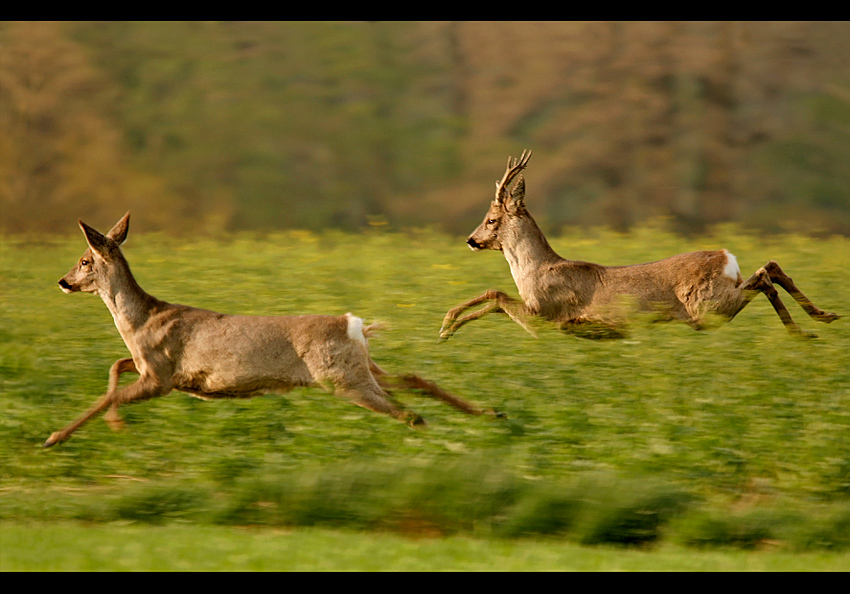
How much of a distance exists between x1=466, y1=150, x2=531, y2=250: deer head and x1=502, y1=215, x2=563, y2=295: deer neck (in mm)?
62

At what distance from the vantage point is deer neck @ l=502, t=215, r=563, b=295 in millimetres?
10539

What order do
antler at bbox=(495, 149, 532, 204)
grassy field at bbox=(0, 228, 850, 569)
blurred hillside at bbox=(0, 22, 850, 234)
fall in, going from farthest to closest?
blurred hillside at bbox=(0, 22, 850, 234)
antler at bbox=(495, 149, 532, 204)
grassy field at bbox=(0, 228, 850, 569)

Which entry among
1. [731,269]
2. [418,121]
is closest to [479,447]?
[731,269]

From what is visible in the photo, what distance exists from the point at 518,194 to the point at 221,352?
2.86 meters

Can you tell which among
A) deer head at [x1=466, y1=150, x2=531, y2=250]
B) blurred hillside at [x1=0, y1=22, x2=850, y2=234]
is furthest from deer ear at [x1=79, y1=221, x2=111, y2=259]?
blurred hillside at [x1=0, y1=22, x2=850, y2=234]

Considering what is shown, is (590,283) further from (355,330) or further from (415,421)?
(355,330)

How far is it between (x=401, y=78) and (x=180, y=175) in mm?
4180

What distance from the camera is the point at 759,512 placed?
10203mm

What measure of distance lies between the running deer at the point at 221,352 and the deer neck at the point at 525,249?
1725mm

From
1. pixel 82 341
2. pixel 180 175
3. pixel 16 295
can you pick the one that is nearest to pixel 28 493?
pixel 82 341

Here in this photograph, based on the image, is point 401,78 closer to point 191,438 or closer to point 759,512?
point 191,438

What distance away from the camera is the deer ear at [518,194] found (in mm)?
10422

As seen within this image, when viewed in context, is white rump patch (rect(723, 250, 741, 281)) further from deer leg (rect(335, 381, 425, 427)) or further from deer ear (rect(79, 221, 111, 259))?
deer ear (rect(79, 221, 111, 259))

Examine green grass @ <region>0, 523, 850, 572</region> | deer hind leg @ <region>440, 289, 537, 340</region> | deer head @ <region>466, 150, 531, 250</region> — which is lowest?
green grass @ <region>0, 523, 850, 572</region>
